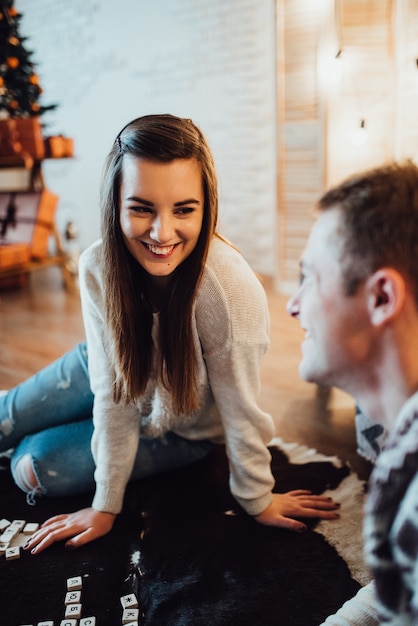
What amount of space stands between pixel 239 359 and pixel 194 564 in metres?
0.51

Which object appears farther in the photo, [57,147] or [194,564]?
[57,147]

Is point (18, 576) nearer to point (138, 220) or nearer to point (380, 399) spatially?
point (138, 220)

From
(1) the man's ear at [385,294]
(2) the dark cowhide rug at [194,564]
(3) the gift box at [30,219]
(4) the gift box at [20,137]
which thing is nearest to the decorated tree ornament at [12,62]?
(4) the gift box at [20,137]

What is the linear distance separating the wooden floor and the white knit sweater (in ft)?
1.58

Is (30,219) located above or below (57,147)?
below

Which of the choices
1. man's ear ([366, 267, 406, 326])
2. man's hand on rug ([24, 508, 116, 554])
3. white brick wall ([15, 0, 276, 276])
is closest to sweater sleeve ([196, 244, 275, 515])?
man's hand on rug ([24, 508, 116, 554])

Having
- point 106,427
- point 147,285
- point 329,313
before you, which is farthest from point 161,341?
point 329,313

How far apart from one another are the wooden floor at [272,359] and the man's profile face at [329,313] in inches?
40.5

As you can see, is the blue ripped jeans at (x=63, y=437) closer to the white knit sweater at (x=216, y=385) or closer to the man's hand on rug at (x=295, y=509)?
the white knit sweater at (x=216, y=385)

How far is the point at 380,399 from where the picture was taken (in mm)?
809

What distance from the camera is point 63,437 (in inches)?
65.6

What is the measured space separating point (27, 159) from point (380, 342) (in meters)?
3.72

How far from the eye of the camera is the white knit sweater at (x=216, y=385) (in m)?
1.36

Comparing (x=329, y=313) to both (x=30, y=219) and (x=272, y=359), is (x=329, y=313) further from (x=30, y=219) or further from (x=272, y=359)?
(x=30, y=219)
